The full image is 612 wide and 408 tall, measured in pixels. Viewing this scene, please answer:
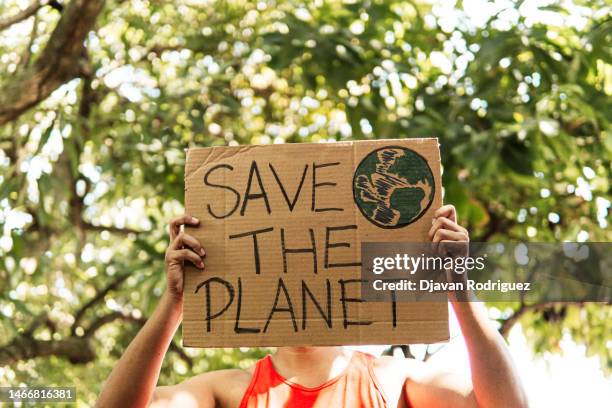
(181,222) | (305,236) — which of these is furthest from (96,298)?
(305,236)

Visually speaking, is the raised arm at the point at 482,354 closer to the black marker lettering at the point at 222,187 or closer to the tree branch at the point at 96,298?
the black marker lettering at the point at 222,187

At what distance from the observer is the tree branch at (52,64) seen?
2904mm

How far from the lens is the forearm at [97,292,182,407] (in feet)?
4.92

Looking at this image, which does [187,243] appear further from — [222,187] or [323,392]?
[323,392]

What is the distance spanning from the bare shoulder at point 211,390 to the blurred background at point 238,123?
1.05 m

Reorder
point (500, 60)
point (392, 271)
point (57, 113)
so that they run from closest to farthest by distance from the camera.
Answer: point (392, 271) → point (500, 60) → point (57, 113)

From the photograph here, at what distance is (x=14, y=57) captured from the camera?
371cm

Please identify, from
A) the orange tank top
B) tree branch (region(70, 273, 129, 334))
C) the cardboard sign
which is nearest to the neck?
the orange tank top

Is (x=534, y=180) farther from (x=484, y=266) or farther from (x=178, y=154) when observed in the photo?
(x=178, y=154)

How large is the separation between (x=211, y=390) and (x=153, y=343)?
0.66 feet

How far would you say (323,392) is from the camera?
1.60 meters

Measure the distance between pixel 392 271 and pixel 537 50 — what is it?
163cm

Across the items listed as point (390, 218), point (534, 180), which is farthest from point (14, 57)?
point (390, 218)

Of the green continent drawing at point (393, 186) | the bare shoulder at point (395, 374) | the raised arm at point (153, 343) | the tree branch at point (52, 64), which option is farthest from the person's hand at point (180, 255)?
the tree branch at point (52, 64)
